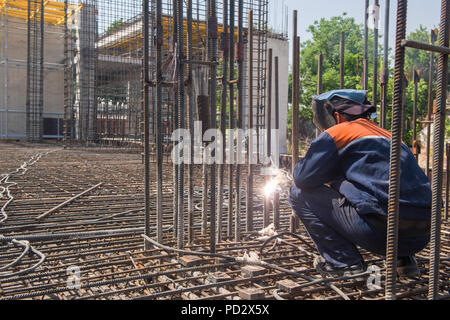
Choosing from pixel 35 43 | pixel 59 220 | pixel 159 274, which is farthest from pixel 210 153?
pixel 35 43

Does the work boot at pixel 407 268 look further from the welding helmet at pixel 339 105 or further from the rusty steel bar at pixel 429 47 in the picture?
the rusty steel bar at pixel 429 47

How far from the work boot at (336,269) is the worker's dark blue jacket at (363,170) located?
1.30 ft

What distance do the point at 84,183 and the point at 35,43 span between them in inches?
504

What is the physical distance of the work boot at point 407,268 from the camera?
2480 millimetres

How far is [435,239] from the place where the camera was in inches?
68.1

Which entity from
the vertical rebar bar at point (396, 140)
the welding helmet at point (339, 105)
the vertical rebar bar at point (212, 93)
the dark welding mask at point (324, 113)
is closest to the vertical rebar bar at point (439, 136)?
the vertical rebar bar at point (396, 140)

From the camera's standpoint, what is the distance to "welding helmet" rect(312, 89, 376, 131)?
2.59 m

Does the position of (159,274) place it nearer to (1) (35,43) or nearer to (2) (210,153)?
(2) (210,153)

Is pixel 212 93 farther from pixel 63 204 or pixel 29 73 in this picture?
pixel 29 73

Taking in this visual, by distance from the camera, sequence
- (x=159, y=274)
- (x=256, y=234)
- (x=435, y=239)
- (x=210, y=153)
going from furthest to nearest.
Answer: (x=256, y=234) → (x=210, y=153) → (x=159, y=274) → (x=435, y=239)

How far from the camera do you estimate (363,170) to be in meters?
2.34

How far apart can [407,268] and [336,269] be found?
0.39m

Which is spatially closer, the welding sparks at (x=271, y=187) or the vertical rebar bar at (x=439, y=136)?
the vertical rebar bar at (x=439, y=136)
